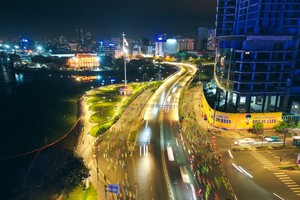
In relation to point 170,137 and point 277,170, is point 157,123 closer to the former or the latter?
point 170,137

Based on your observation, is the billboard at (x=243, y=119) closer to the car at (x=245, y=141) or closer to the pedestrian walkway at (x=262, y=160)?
the car at (x=245, y=141)

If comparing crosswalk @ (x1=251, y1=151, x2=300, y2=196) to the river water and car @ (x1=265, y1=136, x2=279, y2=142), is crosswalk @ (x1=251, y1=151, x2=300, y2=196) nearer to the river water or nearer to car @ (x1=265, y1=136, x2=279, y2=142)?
car @ (x1=265, y1=136, x2=279, y2=142)

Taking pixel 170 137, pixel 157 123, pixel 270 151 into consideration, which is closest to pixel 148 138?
pixel 170 137

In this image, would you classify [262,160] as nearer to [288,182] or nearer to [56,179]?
[288,182]

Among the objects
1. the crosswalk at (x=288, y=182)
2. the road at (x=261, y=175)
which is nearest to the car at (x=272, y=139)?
the road at (x=261, y=175)

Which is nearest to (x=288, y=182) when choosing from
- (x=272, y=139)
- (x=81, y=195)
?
(x=272, y=139)

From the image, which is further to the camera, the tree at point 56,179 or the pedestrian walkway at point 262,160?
the pedestrian walkway at point 262,160
